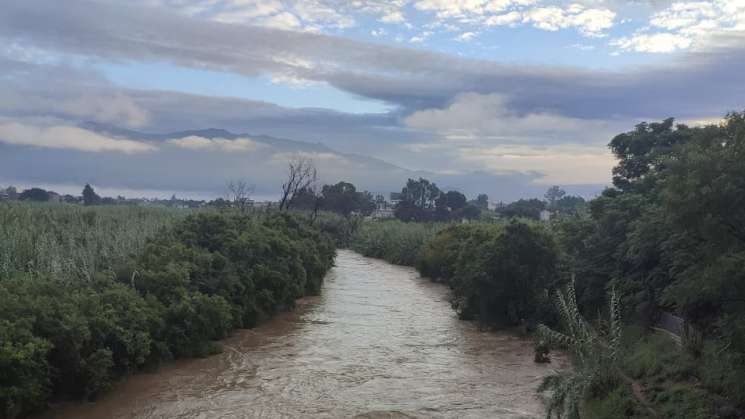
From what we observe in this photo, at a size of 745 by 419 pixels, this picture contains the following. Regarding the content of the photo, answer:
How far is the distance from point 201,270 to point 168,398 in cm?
741

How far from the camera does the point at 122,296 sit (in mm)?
16203

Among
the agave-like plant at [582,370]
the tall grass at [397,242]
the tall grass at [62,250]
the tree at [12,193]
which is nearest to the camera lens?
the agave-like plant at [582,370]

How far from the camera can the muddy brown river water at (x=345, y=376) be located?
44.7 ft

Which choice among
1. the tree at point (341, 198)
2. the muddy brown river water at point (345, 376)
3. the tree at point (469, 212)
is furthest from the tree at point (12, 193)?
the muddy brown river water at point (345, 376)

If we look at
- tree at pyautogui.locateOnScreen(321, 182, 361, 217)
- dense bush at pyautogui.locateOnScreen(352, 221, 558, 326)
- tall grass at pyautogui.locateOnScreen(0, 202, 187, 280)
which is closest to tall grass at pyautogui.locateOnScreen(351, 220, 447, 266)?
dense bush at pyautogui.locateOnScreen(352, 221, 558, 326)

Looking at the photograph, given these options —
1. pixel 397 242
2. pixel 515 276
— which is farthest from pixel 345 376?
pixel 397 242

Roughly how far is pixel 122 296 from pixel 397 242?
44847 millimetres

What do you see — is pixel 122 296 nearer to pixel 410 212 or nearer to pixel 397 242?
pixel 397 242

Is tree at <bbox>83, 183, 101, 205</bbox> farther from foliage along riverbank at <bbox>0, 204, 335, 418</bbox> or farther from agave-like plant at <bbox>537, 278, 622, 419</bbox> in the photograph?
agave-like plant at <bbox>537, 278, 622, 419</bbox>

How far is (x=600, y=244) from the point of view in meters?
21.4

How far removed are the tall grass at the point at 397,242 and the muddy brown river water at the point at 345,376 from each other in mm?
28442

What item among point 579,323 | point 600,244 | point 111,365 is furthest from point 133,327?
point 600,244

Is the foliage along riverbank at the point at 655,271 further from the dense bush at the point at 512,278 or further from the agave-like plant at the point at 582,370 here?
the agave-like plant at the point at 582,370

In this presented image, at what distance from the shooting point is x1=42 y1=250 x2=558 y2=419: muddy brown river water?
13609 millimetres
